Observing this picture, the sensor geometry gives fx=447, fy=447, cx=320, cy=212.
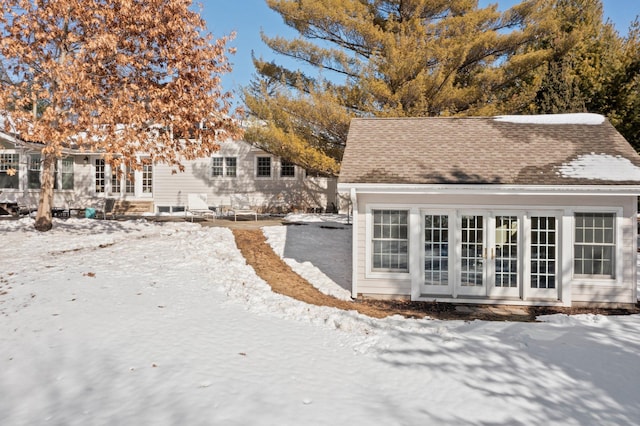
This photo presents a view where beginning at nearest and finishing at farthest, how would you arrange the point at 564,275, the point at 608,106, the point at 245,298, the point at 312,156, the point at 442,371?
the point at 442,371 → the point at 245,298 → the point at 564,275 → the point at 312,156 → the point at 608,106

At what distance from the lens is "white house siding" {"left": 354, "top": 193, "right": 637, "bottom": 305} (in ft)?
32.1

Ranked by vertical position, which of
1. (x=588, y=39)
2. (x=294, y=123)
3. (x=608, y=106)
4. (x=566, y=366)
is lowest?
(x=566, y=366)

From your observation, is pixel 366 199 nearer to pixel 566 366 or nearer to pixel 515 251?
pixel 515 251

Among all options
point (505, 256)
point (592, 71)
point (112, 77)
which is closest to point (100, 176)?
point (112, 77)

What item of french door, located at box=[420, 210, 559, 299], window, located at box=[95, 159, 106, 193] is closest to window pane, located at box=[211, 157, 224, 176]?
window, located at box=[95, 159, 106, 193]

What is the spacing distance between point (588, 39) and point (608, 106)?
6.04m

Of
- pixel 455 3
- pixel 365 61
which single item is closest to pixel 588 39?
pixel 455 3

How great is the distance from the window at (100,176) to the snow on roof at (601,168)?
2168 centimetres

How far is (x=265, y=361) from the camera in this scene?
5.73 meters

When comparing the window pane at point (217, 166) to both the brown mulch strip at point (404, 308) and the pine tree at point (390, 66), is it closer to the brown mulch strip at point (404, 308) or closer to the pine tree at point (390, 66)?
the pine tree at point (390, 66)

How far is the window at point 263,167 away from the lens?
77.3 ft

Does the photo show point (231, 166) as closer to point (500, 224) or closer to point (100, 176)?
point (100, 176)

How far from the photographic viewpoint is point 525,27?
21359mm

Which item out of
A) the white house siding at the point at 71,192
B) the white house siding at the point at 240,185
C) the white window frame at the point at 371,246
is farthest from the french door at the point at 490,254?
the white house siding at the point at 71,192
